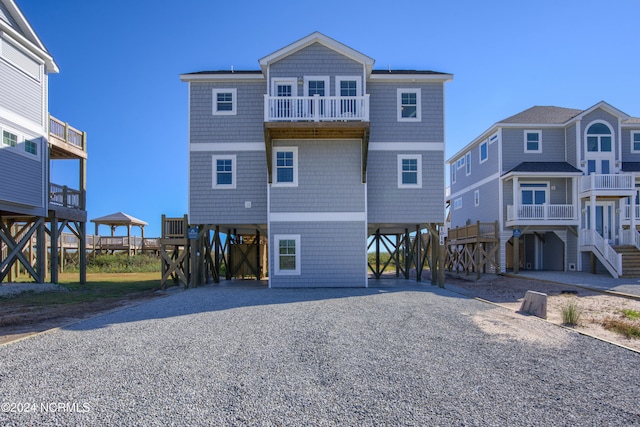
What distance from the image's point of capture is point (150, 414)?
4.37m

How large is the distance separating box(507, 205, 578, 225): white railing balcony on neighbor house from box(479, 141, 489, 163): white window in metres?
4.77

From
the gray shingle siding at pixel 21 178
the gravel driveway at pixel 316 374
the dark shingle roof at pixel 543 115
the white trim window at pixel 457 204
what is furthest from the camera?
the white trim window at pixel 457 204

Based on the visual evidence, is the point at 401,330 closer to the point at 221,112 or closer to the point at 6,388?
the point at 6,388

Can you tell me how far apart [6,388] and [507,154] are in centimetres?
2529

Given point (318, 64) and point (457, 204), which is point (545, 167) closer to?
point (457, 204)

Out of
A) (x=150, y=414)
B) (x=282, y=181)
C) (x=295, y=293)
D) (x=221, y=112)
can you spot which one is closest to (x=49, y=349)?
(x=150, y=414)

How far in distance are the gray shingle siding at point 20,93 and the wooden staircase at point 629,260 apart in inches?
1100

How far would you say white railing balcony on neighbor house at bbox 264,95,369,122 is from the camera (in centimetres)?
1565

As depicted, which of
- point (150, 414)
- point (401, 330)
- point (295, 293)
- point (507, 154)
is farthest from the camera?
point (507, 154)

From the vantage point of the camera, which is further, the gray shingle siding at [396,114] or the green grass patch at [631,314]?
the gray shingle siding at [396,114]

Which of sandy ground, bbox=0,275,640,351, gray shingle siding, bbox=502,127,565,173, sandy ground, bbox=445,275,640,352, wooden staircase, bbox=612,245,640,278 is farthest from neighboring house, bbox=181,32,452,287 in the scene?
wooden staircase, bbox=612,245,640,278

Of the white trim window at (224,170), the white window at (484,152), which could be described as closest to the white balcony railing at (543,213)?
the white window at (484,152)

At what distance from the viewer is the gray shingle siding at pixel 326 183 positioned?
1659cm

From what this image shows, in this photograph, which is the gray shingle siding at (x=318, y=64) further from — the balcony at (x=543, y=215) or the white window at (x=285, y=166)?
the balcony at (x=543, y=215)
